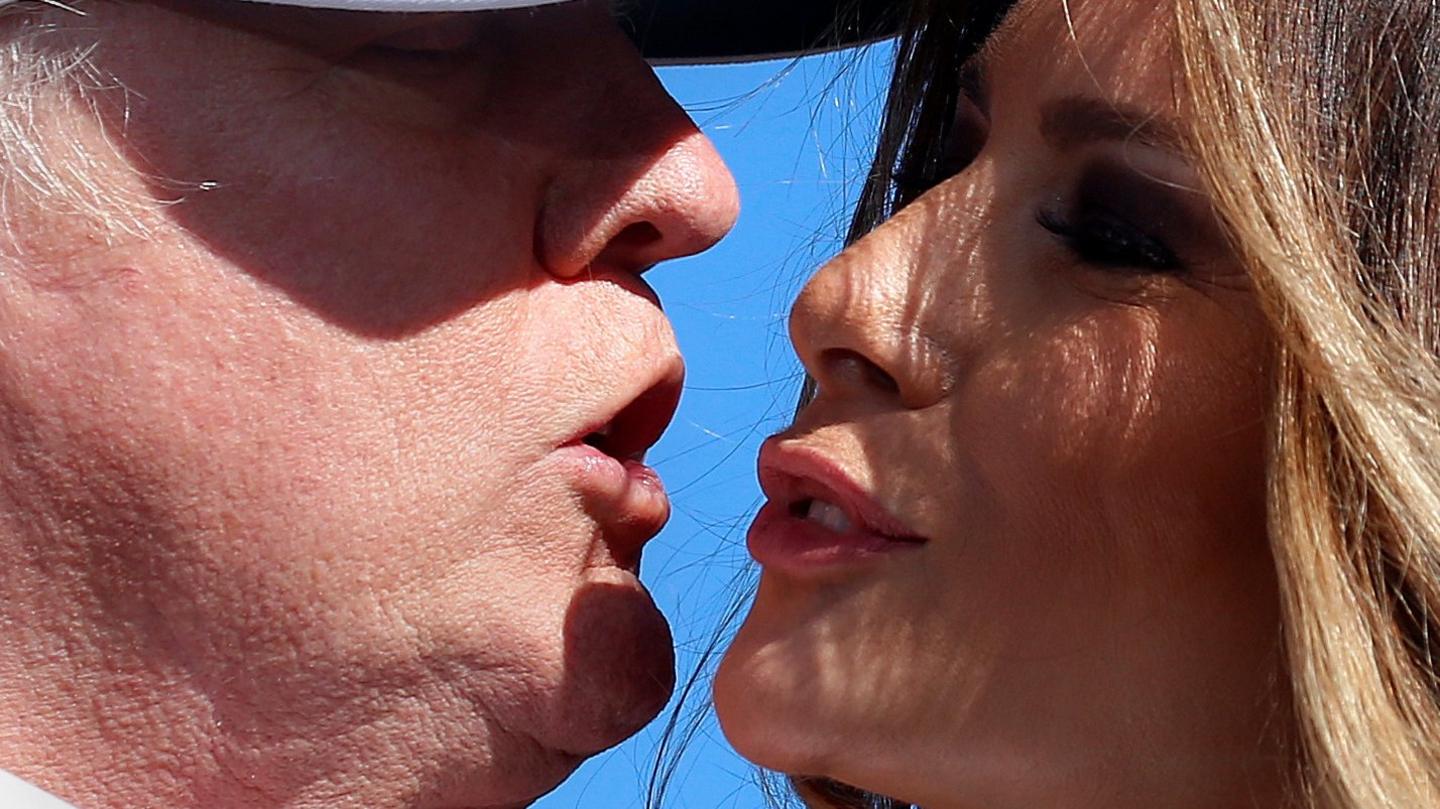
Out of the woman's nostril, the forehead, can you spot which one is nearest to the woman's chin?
the woman's nostril

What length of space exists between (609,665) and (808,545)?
0.27 metres

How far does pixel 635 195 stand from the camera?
1496 mm

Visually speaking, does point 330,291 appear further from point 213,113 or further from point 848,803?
point 848,803

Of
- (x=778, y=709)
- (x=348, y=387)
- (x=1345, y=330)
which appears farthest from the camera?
(x=348, y=387)

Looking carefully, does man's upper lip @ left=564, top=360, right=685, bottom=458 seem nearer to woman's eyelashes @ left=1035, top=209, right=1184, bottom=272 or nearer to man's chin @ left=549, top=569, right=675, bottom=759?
man's chin @ left=549, top=569, right=675, bottom=759

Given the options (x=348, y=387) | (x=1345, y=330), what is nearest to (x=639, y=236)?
(x=348, y=387)

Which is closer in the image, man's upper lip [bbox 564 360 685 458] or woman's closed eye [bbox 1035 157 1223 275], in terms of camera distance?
woman's closed eye [bbox 1035 157 1223 275]

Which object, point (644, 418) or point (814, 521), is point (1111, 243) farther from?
point (644, 418)

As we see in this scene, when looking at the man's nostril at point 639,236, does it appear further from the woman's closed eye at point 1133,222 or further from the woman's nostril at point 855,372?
the woman's closed eye at point 1133,222

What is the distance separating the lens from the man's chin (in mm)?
1470

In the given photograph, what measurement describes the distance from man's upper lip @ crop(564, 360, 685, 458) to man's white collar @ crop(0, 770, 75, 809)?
0.51 m

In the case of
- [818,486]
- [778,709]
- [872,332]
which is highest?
[872,332]

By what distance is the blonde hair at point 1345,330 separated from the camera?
3.72ft

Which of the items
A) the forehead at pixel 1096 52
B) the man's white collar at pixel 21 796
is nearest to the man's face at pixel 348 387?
the man's white collar at pixel 21 796
